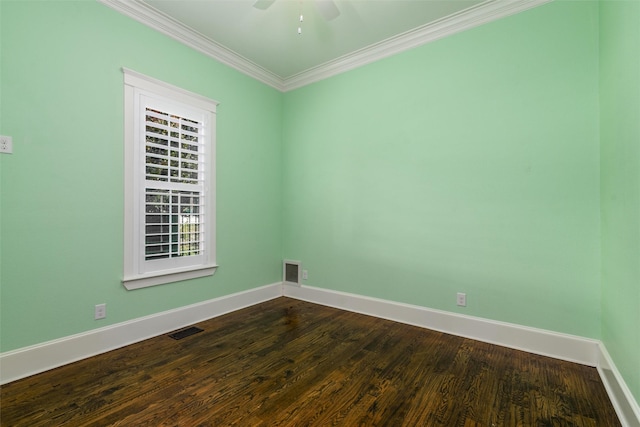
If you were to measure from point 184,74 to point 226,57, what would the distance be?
622 millimetres

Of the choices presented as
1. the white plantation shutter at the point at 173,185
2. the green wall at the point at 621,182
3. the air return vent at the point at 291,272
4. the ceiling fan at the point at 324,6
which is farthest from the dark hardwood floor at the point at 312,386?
the ceiling fan at the point at 324,6

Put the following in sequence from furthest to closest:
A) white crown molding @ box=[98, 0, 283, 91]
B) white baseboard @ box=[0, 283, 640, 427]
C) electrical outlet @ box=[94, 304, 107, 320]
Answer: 1. white crown molding @ box=[98, 0, 283, 91]
2. electrical outlet @ box=[94, 304, 107, 320]
3. white baseboard @ box=[0, 283, 640, 427]

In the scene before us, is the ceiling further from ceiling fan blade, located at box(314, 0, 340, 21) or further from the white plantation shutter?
the white plantation shutter

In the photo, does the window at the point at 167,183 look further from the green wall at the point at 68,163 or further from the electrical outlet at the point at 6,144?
the electrical outlet at the point at 6,144

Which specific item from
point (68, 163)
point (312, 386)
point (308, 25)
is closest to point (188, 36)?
point (308, 25)

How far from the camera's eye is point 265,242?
3.90 metres

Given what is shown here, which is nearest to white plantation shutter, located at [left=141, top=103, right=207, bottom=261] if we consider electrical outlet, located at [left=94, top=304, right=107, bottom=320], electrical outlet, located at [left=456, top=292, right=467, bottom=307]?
electrical outlet, located at [left=94, top=304, right=107, bottom=320]

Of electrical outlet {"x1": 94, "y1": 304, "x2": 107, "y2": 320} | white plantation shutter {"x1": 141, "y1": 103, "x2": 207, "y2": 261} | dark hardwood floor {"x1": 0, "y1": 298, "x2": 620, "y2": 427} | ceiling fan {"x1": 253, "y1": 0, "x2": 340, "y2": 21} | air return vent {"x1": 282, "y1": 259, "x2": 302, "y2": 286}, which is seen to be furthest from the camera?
air return vent {"x1": 282, "y1": 259, "x2": 302, "y2": 286}

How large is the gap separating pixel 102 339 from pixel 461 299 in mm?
3205

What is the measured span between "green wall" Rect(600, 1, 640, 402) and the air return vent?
3.04 metres

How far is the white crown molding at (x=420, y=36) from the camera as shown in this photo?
100.0 inches

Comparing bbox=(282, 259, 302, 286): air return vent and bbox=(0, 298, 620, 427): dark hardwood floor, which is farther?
bbox=(282, 259, 302, 286): air return vent

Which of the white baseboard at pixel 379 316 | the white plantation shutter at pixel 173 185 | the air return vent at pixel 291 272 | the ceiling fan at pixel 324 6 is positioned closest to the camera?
the white baseboard at pixel 379 316

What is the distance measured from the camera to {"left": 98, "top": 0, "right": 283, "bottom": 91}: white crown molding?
99.9 inches
